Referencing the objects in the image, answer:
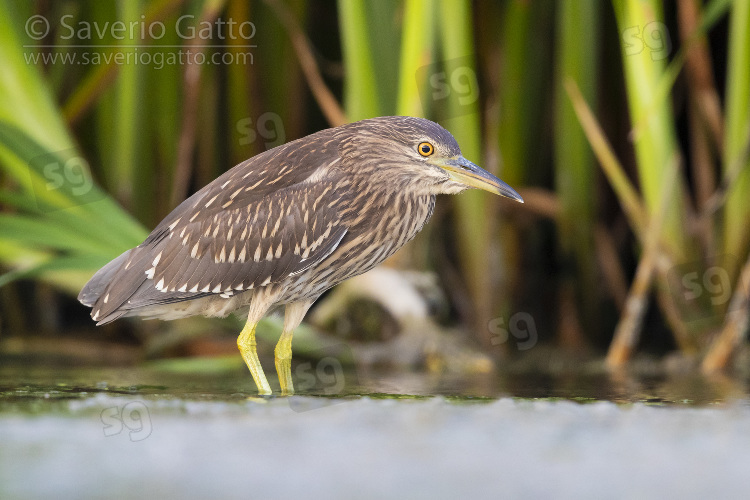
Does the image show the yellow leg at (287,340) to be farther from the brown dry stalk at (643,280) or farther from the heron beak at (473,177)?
the brown dry stalk at (643,280)

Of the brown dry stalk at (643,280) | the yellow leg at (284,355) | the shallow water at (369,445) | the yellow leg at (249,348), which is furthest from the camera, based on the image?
the brown dry stalk at (643,280)

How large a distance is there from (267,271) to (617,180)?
2.09 meters

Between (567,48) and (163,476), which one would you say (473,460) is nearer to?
(163,476)

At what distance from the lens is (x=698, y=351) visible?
5.30 metres

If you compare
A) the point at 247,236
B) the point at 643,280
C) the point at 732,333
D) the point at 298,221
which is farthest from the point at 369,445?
the point at 732,333

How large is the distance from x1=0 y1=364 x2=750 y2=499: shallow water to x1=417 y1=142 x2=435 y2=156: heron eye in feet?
3.74

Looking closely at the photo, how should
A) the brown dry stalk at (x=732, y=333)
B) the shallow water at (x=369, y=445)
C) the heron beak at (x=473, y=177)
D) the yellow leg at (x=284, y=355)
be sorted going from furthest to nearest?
the brown dry stalk at (x=732, y=333)
the yellow leg at (x=284, y=355)
the heron beak at (x=473, y=177)
the shallow water at (x=369, y=445)

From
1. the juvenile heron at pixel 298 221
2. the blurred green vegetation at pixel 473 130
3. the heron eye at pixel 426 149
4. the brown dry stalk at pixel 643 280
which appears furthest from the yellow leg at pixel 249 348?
the brown dry stalk at pixel 643 280

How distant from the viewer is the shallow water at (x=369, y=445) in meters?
2.17

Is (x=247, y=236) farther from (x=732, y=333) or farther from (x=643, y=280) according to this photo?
(x=732, y=333)

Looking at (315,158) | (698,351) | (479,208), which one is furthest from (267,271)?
(698,351)

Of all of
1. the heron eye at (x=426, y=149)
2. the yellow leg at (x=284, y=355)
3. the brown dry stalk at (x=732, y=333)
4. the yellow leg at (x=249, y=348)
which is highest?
the heron eye at (x=426, y=149)

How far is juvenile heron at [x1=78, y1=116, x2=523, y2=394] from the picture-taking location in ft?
14.0

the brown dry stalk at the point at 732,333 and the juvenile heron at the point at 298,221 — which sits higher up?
the juvenile heron at the point at 298,221
